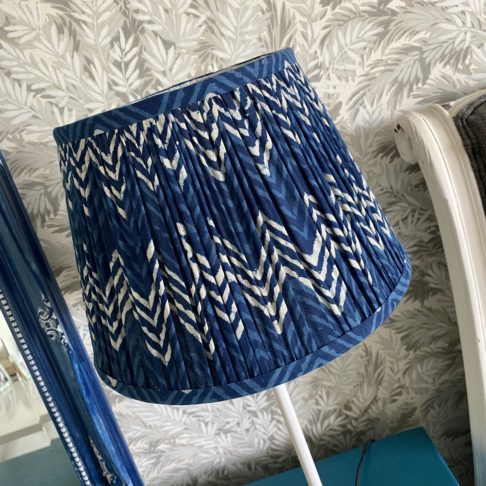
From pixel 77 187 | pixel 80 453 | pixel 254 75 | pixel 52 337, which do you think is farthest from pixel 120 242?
pixel 80 453

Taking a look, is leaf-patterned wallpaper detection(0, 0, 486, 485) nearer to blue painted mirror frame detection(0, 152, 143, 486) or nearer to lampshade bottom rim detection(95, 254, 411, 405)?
blue painted mirror frame detection(0, 152, 143, 486)

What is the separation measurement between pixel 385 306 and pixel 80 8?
1.96 ft

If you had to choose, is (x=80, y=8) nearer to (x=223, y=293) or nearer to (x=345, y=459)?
(x=223, y=293)

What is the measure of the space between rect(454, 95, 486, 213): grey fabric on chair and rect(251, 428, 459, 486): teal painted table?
0.46 meters

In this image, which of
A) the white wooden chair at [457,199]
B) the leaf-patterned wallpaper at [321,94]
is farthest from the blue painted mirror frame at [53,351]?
the white wooden chair at [457,199]

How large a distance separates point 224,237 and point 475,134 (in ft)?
1.62

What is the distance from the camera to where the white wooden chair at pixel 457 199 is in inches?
32.9

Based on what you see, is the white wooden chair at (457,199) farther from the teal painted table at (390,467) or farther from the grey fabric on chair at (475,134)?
the teal painted table at (390,467)

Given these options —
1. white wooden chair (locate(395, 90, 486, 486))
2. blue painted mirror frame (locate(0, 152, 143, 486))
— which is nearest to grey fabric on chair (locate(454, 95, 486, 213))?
white wooden chair (locate(395, 90, 486, 486))

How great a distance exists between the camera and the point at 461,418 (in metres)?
1.17

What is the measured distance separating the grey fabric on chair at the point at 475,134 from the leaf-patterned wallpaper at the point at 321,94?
129 millimetres

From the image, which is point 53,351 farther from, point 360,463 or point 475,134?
point 475,134

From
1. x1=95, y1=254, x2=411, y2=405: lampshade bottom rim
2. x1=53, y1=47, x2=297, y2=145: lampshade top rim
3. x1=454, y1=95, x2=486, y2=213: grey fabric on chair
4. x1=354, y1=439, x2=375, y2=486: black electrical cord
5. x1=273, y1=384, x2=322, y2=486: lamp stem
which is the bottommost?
x1=354, y1=439, x2=375, y2=486: black electrical cord

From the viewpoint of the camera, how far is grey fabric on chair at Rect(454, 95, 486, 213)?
81cm
